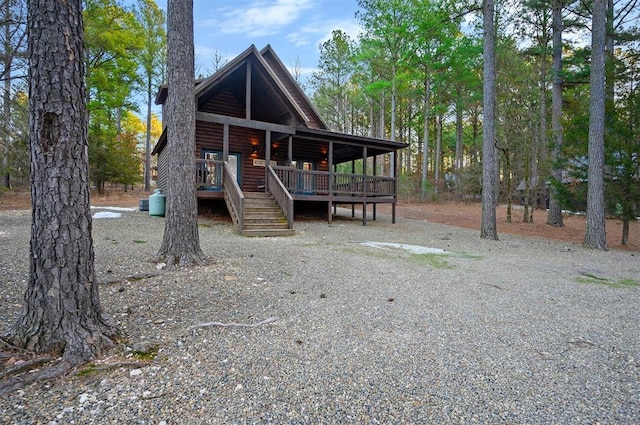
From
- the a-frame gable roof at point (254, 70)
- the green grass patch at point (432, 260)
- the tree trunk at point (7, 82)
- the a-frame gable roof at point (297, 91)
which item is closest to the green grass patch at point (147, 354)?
the green grass patch at point (432, 260)

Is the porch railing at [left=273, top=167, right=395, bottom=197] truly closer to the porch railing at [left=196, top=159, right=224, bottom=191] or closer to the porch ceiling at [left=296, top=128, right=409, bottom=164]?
the porch ceiling at [left=296, top=128, right=409, bottom=164]

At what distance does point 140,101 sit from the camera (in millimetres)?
26531

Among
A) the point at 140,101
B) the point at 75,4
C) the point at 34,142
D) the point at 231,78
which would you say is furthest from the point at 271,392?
the point at 140,101

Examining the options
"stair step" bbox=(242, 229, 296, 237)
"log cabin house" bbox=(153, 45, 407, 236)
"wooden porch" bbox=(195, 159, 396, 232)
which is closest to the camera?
"stair step" bbox=(242, 229, 296, 237)

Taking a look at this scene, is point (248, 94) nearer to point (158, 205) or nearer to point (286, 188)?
point (286, 188)

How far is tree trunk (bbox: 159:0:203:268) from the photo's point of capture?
5387 millimetres

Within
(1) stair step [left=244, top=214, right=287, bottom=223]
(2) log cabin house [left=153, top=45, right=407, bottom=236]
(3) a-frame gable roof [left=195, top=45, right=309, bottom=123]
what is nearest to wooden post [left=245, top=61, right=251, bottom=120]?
(2) log cabin house [left=153, top=45, right=407, bottom=236]

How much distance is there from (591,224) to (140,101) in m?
30.1

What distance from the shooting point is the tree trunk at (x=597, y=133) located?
9055 mm

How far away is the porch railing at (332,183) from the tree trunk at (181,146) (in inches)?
244

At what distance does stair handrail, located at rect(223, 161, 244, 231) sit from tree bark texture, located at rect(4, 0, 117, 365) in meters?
6.53

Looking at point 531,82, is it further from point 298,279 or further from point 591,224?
point 298,279

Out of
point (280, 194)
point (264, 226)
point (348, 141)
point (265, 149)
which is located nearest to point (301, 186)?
point (280, 194)

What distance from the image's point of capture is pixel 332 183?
1317 cm
